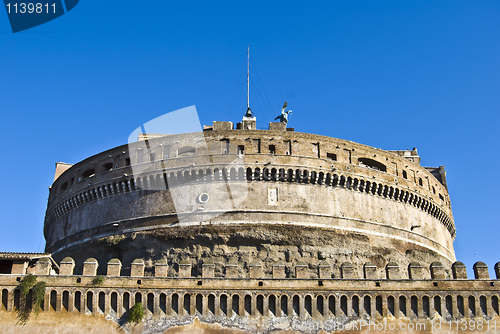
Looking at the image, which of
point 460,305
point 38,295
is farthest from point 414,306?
point 38,295

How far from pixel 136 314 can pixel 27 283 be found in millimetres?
4021

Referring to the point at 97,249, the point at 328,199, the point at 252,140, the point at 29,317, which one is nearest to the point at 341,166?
the point at 328,199

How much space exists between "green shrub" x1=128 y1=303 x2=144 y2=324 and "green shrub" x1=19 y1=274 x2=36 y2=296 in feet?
12.0

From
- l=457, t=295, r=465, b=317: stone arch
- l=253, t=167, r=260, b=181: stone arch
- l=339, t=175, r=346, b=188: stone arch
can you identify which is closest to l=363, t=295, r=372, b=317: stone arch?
l=457, t=295, r=465, b=317: stone arch

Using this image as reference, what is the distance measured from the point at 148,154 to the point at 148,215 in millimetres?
3028

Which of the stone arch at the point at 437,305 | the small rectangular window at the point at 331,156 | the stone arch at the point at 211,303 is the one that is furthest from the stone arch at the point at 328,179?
the stone arch at the point at 211,303

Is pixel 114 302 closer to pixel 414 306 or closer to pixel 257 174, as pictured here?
pixel 257 174

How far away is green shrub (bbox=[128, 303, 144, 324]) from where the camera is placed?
2167 cm

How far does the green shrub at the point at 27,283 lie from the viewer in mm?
21984

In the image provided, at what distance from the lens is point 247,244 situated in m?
28.1

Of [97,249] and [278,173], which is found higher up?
[278,173]

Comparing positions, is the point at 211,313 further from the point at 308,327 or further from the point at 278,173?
the point at 278,173

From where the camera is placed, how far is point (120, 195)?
30.7 meters

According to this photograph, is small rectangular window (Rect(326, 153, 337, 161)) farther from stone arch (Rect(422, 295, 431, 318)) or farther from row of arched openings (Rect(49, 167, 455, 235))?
stone arch (Rect(422, 295, 431, 318))
